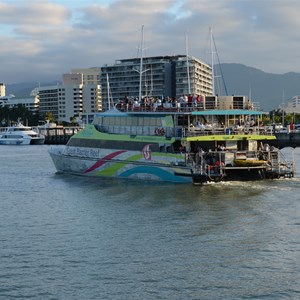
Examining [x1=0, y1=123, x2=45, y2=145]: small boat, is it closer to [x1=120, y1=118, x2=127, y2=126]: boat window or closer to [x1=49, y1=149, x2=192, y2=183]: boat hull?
[x1=49, y1=149, x2=192, y2=183]: boat hull

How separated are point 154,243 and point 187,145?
1692 centimetres

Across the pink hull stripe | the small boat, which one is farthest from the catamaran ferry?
the small boat

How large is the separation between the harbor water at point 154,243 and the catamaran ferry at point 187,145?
208cm

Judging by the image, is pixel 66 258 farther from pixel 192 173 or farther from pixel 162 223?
pixel 192 173

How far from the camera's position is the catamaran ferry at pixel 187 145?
1560 inches

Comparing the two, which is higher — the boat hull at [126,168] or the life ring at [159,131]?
the life ring at [159,131]

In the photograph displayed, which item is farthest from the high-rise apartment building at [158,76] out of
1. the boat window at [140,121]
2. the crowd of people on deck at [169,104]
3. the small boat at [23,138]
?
the boat window at [140,121]

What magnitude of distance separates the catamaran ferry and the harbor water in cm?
208

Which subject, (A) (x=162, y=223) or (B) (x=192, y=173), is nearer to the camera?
(A) (x=162, y=223)

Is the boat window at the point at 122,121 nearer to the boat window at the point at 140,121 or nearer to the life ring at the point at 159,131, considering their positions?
the boat window at the point at 140,121

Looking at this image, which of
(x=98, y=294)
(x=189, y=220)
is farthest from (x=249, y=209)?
(x=98, y=294)

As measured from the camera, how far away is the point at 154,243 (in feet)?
77.7

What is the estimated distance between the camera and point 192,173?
38.9 metres

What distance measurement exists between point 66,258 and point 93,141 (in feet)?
80.2
